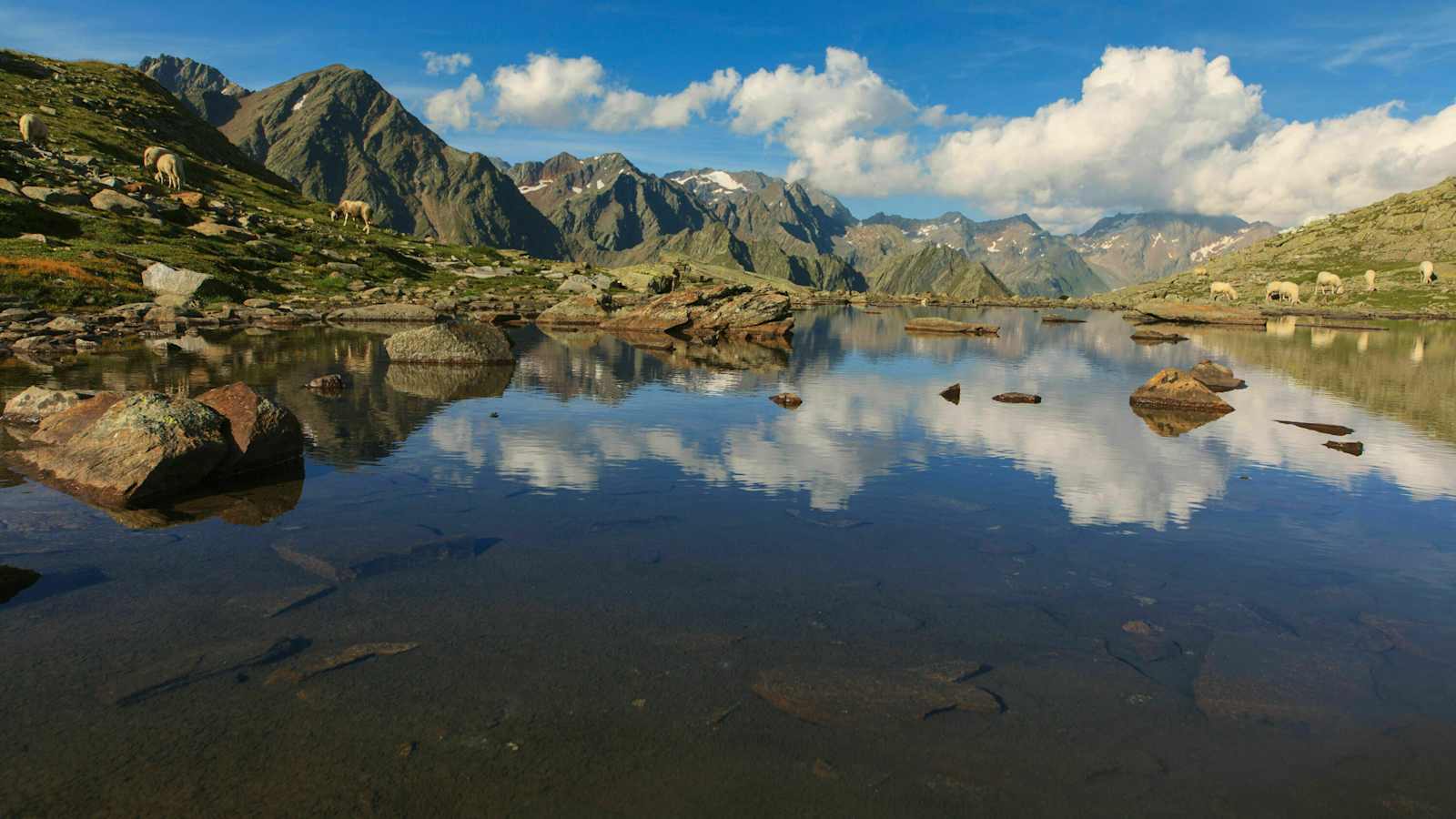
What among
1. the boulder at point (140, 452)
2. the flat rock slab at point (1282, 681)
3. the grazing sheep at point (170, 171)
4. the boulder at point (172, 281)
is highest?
the grazing sheep at point (170, 171)

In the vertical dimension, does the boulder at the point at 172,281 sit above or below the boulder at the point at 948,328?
above

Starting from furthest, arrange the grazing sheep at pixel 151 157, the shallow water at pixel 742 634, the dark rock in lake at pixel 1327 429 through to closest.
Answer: the grazing sheep at pixel 151 157 → the dark rock in lake at pixel 1327 429 → the shallow water at pixel 742 634

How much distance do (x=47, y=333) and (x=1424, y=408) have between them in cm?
7288

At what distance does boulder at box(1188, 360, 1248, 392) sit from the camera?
40.2 m

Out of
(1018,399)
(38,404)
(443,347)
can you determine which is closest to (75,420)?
(38,404)

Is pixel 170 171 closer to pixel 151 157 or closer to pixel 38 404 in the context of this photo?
pixel 151 157

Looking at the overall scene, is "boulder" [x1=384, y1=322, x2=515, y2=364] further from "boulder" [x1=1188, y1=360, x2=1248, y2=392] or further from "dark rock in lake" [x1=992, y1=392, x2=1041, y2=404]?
"boulder" [x1=1188, y1=360, x2=1248, y2=392]

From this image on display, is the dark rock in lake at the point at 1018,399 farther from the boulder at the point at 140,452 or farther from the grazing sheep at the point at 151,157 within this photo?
the grazing sheep at the point at 151,157

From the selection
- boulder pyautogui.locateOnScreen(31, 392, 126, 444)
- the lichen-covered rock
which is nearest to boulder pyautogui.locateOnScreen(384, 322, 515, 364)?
boulder pyautogui.locateOnScreen(31, 392, 126, 444)

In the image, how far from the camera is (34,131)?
94.4 meters

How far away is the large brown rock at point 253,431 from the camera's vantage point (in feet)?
59.4

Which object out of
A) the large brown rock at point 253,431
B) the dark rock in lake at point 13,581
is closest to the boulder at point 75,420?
the large brown rock at point 253,431

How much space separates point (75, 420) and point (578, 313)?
6629cm

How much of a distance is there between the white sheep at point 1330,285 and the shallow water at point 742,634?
20192 centimetres
